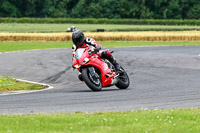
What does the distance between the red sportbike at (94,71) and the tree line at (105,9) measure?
85616 mm

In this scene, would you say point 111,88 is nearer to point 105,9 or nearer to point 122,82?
point 122,82

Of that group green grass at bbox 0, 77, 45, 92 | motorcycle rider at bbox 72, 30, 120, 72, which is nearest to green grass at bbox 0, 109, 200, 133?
motorcycle rider at bbox 72, 30, 120, 72

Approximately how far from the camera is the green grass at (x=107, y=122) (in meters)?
7.82

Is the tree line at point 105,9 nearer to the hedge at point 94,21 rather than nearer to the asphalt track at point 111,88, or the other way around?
the hedge at point 94,21

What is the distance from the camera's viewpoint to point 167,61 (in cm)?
2453

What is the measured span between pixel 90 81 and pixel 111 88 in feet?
5.04

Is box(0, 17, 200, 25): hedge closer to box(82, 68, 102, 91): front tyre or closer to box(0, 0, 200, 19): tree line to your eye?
box(0, 0, 200, 19): tree line

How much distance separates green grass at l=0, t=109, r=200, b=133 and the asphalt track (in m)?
1.09

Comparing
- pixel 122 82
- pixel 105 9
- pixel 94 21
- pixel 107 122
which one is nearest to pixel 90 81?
pixel 122 82

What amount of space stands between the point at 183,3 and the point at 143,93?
93.3m

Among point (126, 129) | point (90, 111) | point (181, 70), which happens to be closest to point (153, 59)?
point (181, 70)

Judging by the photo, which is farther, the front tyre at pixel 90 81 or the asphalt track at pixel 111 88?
the front tyre at pixel 90 81

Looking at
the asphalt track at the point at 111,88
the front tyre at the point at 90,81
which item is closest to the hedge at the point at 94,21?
the asphalt track at the point at 111,88

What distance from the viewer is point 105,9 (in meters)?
101
